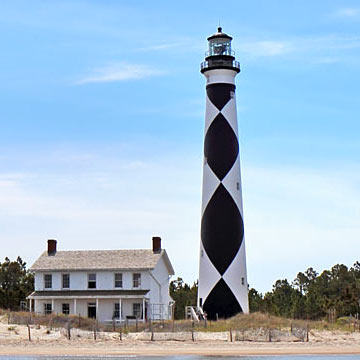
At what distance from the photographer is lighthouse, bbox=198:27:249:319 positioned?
42.2m

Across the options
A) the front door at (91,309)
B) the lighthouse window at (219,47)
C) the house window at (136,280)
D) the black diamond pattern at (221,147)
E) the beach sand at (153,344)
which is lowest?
the beach sand at (153,344)

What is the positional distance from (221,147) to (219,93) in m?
2.78

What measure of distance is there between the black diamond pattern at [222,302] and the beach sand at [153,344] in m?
4.03

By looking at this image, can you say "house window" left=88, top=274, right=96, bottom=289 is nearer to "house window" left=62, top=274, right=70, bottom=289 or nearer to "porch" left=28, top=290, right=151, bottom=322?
"porch" left=28, top=290, right=151, bottom=322

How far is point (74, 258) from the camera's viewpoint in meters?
50.1

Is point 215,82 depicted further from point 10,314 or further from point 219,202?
point 10,314

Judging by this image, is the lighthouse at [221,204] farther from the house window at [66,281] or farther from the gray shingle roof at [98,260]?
the house window at [66,281]

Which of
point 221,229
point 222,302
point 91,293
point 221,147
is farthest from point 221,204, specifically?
point 91,293

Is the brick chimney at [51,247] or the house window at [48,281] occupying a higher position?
the brick chimney at [51,247]

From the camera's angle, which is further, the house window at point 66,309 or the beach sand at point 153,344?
the house window at point 66,309

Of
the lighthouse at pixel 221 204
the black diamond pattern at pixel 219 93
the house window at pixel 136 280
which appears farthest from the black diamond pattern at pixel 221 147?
the house window at pixel 136 280

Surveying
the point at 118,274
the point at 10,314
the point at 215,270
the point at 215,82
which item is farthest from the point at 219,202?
the point at 10,314

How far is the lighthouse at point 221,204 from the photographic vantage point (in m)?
42.2

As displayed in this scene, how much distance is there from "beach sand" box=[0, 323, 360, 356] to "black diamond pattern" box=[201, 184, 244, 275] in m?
5.10
